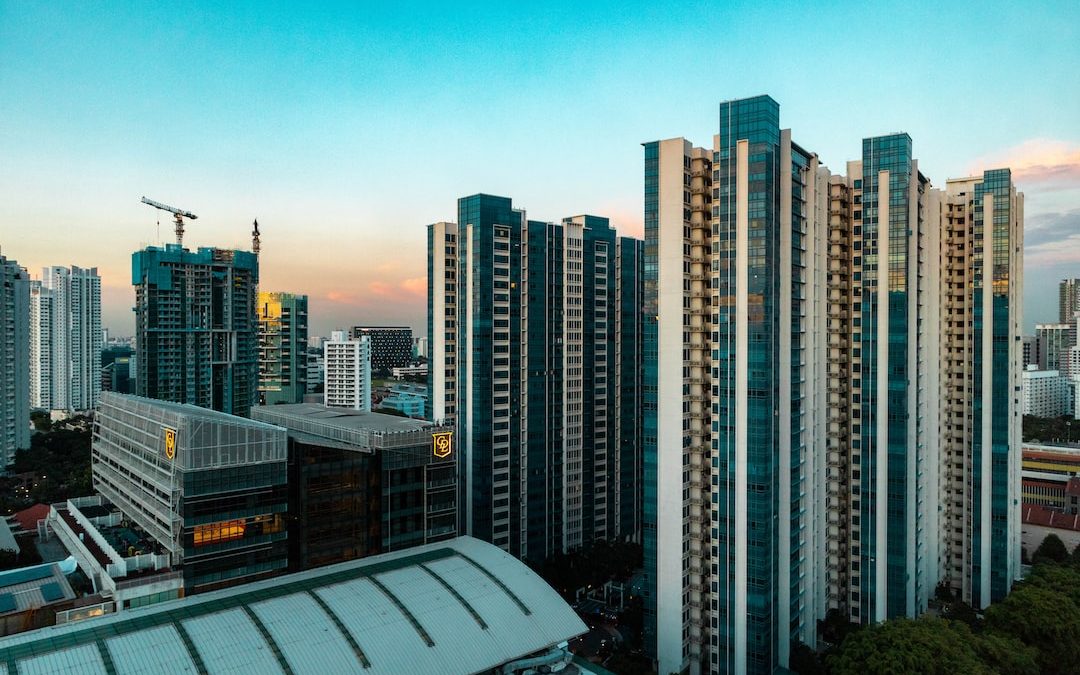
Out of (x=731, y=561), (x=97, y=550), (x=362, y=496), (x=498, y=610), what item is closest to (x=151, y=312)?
(x=97, y=550)

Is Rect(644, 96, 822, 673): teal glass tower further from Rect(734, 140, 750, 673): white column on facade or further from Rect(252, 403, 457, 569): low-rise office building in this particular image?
Rect(252, 403, 457, 569): low-rise office building

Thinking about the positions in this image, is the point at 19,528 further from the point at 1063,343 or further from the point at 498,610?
the point at 1063,343

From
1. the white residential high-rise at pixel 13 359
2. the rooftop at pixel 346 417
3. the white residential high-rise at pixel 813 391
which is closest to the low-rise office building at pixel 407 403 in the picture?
the white residential high-rise at pixel 13 359

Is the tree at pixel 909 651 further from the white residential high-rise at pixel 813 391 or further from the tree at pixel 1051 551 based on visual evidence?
the tree at pixel 1051 551

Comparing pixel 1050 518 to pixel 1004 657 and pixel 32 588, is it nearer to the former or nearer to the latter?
pixel 1004 657

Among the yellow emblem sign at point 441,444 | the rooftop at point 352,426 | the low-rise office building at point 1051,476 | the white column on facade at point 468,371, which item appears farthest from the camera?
the low-rise office building at point 1051,476

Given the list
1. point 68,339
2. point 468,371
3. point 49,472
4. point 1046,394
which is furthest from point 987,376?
point 68,339

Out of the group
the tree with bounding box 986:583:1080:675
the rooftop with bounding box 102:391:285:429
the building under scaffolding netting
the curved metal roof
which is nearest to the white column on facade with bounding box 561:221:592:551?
the curved metal roof
